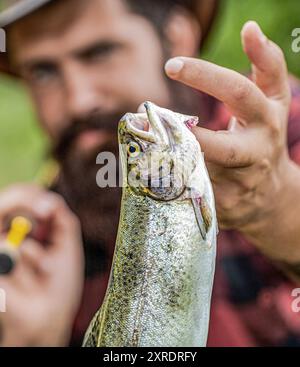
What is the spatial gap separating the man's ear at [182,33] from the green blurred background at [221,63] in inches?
25.1

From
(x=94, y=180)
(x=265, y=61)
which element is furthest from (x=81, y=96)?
(x=265, y=61)

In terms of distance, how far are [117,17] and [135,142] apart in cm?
124

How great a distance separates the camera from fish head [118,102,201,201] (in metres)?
0.79

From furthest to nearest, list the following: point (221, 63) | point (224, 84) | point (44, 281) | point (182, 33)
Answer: point (221, 63) → point (182, 33) → point (44, 281) → point (224, 84)

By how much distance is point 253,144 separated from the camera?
946mm

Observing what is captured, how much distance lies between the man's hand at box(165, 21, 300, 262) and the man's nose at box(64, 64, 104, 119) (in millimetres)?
840

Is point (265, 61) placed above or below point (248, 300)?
above

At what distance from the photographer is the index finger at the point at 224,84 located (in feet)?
2.85

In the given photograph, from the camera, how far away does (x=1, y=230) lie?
1.86 m

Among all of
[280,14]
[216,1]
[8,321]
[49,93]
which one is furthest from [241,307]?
[280,14]

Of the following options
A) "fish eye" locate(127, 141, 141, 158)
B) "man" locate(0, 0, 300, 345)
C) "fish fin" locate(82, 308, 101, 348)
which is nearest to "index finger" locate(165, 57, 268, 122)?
"fish eye" locate(127, 141, 141, 158)

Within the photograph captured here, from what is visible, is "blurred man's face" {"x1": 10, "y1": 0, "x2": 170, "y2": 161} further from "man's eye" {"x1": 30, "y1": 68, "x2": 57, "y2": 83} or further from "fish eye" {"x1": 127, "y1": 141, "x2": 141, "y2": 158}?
"fish eye" {"x1": 127, "y1": 141, "x2": 141, "y2": 158}

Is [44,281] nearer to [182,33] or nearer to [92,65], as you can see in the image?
[92,65]

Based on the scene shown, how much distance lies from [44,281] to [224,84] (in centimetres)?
103
